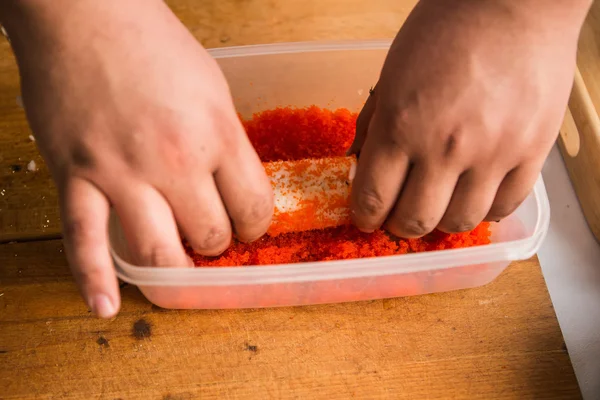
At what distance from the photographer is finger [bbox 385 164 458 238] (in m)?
0.45

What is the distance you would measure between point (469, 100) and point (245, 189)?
0.19 metres

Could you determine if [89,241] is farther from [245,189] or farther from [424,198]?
[424,198]

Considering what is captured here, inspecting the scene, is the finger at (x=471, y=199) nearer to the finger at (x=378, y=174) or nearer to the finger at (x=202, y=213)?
the finger at (x=378, y=174)

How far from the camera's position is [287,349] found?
55cm

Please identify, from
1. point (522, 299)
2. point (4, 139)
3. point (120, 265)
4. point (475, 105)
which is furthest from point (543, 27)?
point (4, 139)

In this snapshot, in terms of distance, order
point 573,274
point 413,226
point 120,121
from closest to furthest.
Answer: point 120,121 → point 413,226 → point 573,274

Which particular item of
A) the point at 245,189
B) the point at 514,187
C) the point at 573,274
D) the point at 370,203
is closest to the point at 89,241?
the point at 245,189

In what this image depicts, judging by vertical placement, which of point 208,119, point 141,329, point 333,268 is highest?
point 208,119

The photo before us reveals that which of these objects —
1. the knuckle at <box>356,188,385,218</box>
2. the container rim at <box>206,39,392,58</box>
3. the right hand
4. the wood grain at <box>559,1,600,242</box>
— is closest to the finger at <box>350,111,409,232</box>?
the knuckle at <box>356,188,385,218</box>

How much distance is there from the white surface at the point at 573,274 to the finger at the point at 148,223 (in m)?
0.43

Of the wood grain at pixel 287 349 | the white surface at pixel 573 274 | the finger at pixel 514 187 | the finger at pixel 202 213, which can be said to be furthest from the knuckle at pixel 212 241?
the white surface at pixel 573 274

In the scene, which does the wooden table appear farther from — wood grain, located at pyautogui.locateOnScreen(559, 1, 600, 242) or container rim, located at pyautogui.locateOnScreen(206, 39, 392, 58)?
container rim, located at pyautogui.locateOnScreen(206, 39, 392, 58)

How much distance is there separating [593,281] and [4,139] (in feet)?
2.42

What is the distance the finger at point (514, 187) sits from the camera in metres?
0.46
